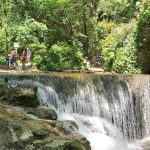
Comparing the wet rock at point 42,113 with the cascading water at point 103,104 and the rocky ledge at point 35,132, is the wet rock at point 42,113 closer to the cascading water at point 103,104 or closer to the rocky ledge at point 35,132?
the rocky ledge at point 35,132

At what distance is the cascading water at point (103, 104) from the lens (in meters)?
18.8

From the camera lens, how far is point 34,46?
29.7m

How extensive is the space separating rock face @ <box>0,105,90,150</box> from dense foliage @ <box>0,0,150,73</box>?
1650 cm

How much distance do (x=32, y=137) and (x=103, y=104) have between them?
1028 centimetres

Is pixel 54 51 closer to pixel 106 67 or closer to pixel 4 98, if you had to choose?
pixel 106 67

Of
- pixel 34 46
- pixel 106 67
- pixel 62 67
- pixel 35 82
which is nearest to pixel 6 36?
pixel 34 46

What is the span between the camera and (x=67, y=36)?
1270 inches

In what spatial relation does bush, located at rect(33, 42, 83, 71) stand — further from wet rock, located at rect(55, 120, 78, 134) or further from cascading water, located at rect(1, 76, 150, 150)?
wet rock, located at rect(55, 120, 78, 134)

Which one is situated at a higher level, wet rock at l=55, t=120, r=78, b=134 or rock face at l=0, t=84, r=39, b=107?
rock face at l=0, t=84, r=39, b=107

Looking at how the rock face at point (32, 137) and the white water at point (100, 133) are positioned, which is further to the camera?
the white water at point (100, 133)

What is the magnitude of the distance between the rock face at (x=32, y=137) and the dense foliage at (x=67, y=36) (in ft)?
54.1

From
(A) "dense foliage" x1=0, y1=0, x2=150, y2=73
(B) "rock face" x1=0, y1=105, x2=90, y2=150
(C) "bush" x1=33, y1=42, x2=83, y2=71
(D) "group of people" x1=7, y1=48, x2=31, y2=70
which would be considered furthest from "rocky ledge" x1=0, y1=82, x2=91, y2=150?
(A) "dense foliage" x1=0, y1=0, x2=150, y2=73

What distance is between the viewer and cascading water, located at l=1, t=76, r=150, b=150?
1880 cm

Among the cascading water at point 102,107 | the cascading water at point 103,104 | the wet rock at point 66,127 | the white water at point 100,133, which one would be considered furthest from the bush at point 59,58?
the wet rock at point 66,127
